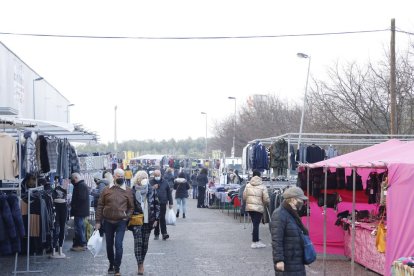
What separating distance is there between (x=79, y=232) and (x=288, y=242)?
857cm

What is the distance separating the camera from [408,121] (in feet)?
95.6

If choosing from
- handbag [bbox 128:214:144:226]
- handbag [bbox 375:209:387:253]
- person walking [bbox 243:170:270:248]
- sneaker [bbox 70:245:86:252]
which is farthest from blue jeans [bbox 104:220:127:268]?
person walking [bbox 243:170:270:248]

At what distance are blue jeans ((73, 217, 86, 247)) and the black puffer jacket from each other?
8.34 meters

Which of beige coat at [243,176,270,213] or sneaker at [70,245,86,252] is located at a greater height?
beige coat at [243,176,270,213]

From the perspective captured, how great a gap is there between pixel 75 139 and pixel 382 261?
8.68 m

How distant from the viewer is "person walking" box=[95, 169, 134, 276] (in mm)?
11812

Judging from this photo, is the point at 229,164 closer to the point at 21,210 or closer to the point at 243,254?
the point at 243,254

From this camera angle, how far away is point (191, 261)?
14.3 metres

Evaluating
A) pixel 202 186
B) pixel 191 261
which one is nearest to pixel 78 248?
pixel 191 261

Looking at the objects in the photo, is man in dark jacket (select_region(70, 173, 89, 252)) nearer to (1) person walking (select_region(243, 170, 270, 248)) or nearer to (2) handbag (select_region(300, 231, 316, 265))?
(1) person walking (select_region(243, 170, 270, 248))

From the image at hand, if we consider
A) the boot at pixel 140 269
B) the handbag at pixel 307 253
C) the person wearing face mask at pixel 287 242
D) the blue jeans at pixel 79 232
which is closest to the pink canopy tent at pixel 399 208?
the handbag at pixel 307 253

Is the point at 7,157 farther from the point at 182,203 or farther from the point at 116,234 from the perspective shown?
the point at 182,203

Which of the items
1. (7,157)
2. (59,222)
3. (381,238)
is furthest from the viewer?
(59,222)

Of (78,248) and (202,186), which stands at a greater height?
(202,186)
